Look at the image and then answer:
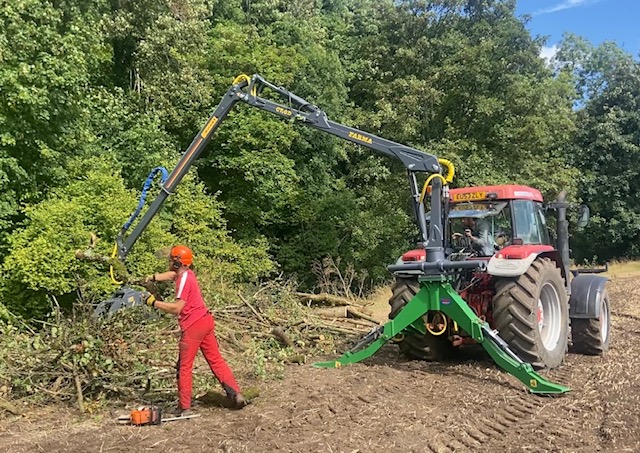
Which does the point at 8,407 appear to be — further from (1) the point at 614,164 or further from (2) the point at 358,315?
(1) the point at 614,164

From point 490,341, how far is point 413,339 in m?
1.50

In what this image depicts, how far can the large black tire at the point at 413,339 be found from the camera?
792cm

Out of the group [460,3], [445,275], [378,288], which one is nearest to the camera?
[445,275]

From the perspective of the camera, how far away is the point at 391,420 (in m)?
5.23

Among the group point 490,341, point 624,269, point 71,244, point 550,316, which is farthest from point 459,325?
point 624,269

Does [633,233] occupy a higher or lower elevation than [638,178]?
lower

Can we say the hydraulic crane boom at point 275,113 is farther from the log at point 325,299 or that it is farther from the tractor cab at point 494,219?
the log at point 325,299

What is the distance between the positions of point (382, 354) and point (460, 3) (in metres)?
18.9

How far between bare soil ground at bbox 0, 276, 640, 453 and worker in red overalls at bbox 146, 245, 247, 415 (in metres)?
0.25

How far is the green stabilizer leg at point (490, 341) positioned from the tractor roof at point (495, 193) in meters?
1.74

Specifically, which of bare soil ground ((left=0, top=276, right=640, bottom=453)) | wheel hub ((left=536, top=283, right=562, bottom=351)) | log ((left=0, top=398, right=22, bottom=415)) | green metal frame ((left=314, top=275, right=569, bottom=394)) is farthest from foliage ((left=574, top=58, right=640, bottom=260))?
log ((left=0, top=398, right=22, bottom=415))

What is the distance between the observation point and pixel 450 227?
8.53m

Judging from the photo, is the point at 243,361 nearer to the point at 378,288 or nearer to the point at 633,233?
the point at 378,288

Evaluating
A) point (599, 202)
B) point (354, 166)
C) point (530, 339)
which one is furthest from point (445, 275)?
point (599, 202)
